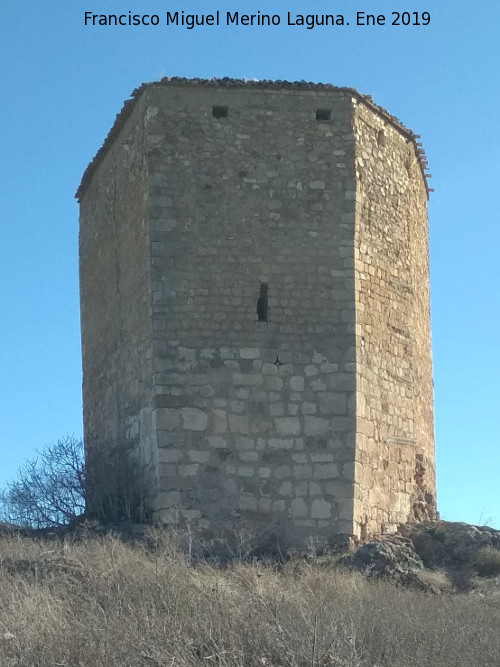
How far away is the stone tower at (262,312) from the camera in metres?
12.9

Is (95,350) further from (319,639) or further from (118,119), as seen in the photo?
(319,639)

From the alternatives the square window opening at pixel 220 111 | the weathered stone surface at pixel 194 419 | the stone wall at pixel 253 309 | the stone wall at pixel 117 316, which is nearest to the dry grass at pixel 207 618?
the stone wall at pixel 253 309

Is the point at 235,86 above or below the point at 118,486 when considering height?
above

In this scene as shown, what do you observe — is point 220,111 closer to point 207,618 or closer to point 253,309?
point 253,309

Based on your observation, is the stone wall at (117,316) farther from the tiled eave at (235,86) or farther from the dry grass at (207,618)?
the dry grass at (207,618)

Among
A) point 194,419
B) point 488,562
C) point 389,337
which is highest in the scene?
point 389,337

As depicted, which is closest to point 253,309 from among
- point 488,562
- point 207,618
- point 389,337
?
point 389,337

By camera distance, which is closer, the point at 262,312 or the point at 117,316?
the point at 262,312

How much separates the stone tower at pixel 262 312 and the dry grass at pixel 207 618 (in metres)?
1.72

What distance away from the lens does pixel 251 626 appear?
8.72 m

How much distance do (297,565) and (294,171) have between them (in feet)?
14.7

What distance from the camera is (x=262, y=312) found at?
13359mm

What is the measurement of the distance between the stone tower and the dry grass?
5.63 feet

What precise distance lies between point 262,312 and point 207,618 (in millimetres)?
5043
